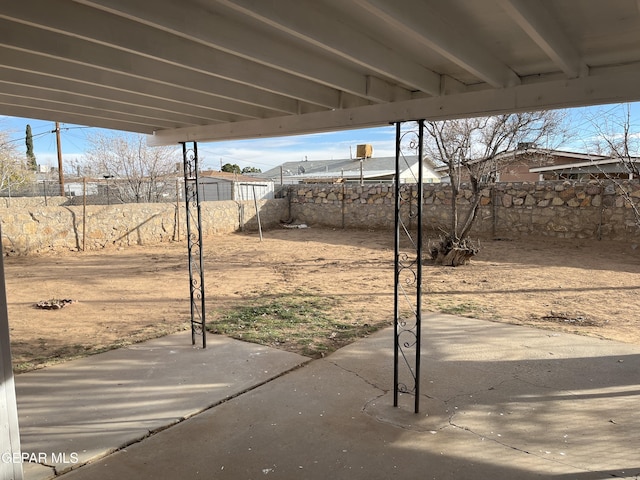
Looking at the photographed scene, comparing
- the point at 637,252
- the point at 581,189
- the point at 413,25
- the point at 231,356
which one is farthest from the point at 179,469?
the point at 581,189

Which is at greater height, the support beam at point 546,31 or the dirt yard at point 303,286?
the support beam at point 546,31

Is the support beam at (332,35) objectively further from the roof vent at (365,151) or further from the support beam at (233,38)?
the roof vent at (365,151)

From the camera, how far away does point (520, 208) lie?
1305 cm

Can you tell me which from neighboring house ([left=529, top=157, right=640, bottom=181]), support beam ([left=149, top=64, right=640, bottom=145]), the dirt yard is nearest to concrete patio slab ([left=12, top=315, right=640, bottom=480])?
the dirt yard

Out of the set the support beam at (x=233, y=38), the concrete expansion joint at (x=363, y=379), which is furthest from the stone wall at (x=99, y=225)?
the support beam at (x=233, y=38)

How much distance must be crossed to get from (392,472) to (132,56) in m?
2.86

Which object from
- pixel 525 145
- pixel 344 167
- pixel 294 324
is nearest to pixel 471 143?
pixel 525 145

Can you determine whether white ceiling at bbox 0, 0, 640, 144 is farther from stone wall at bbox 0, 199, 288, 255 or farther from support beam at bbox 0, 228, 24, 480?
stone wall at bbox 0, 199, 288, 255

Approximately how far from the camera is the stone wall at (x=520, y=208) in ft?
37.9

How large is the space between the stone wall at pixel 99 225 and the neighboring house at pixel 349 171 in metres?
10.6

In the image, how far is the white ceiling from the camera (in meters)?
2.05

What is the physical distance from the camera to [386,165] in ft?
101

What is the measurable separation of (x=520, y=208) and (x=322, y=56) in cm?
1183

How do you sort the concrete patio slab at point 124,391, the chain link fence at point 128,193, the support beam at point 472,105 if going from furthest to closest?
the chain link fence at point 128,193 < the concrete patio slab at point 124,391 < the support beam at point 472,105
